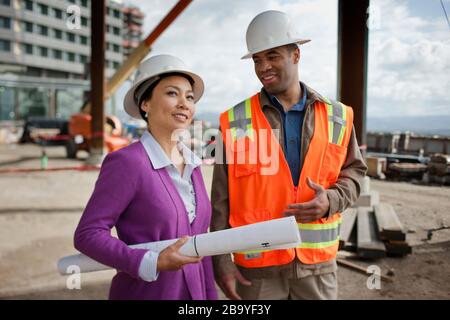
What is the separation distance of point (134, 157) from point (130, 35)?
65533 mm

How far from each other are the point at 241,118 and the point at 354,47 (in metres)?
0.48

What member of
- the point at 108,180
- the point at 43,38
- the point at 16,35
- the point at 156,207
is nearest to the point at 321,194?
the point at 156,207

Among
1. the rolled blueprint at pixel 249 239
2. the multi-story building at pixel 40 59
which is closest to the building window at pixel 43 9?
the multi-story building at pixel 40 59

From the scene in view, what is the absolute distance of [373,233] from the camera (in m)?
4.75

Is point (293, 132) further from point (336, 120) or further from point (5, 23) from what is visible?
point (5, 23)

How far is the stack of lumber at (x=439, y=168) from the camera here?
1067 mm

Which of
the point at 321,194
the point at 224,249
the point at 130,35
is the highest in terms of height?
the point at 130,35

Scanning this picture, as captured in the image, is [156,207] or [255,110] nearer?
[156,207]

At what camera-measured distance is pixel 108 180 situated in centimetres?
118

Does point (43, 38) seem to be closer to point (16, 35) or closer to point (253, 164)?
point (16, 35)

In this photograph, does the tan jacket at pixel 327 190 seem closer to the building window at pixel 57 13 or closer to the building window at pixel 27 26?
the building window at pixel 27 26

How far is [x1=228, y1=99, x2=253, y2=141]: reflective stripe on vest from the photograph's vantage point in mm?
1451

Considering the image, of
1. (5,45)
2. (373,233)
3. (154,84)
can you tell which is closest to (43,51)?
(5,45)

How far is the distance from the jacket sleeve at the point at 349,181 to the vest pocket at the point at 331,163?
3 cm
